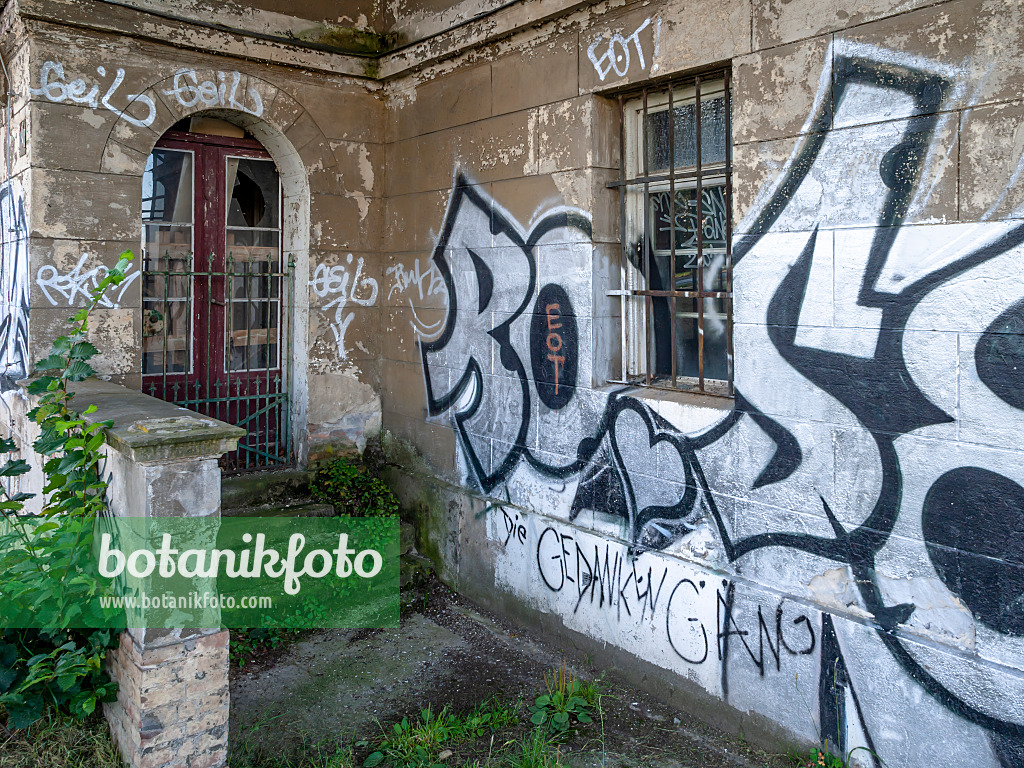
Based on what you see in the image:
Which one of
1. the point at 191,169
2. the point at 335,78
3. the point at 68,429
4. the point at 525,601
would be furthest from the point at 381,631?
the point at 335,78

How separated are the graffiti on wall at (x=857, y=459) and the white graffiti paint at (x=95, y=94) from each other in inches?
117

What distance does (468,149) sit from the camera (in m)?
5.17

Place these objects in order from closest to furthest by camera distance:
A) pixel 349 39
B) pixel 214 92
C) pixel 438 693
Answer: pixel 438 693, pixel 214 92, pixel 349 39

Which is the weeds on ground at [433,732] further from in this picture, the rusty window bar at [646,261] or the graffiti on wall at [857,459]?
the rusty window bar at [646,261]

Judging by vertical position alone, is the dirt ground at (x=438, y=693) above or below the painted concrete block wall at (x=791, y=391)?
below

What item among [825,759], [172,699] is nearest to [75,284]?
[172,699]

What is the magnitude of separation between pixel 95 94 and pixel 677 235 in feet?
12.2

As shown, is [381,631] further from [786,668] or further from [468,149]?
[468,149]

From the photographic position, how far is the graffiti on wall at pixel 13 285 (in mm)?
4832

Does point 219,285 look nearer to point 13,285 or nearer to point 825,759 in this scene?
point 13,285

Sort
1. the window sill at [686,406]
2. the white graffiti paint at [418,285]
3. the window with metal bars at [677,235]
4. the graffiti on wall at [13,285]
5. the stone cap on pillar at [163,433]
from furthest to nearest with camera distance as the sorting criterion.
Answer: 1. the white graffiti paint at [418,285]
2. the graffiti on wall at [13,285]
3. the window with metal bars at [677,235]
4. the window sill at [686,406]
5. the stone cap on pillar at [163,433]

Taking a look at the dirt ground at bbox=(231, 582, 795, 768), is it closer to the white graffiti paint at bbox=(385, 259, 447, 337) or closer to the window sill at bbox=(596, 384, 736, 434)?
the window sill at bbox=(596, 384, 736, 434)

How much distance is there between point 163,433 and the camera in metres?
3.08

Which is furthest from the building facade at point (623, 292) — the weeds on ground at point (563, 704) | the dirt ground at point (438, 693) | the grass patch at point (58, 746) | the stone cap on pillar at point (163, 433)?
the grass patch at point (58, 746)
